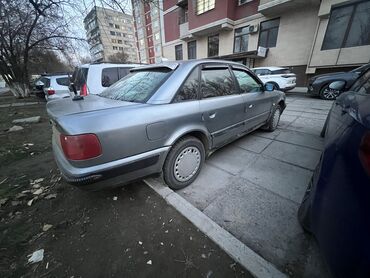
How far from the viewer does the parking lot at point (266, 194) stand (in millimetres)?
1550

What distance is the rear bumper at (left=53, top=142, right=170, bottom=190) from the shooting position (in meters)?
1.52

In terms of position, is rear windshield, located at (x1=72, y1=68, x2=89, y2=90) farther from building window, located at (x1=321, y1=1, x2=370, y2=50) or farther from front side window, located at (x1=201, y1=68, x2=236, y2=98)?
building window, located at (x1=321, y1=1, x2=370, y2=50)

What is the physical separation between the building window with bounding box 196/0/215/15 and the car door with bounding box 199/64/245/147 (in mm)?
16248

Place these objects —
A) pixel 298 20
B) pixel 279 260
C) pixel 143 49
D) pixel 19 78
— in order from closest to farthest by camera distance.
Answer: pixel 279 260 → pixel 298 20 → pixel 19 78 → pixel 143 49

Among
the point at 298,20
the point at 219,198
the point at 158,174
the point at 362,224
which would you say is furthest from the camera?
the point at 298,20

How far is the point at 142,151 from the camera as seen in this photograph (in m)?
1.78

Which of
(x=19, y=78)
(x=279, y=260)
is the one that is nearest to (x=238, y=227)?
(x=279, y=260)

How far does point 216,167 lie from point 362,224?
2124 millimetres

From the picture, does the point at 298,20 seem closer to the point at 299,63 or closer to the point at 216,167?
the point at 299,63

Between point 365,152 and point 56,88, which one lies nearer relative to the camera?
point 365,152

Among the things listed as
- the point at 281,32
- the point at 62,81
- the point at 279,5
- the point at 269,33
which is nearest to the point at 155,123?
the point at 62,81

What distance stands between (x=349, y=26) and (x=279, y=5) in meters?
4.26

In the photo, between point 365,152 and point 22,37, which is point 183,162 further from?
point 22,37

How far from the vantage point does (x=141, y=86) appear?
2.22m
